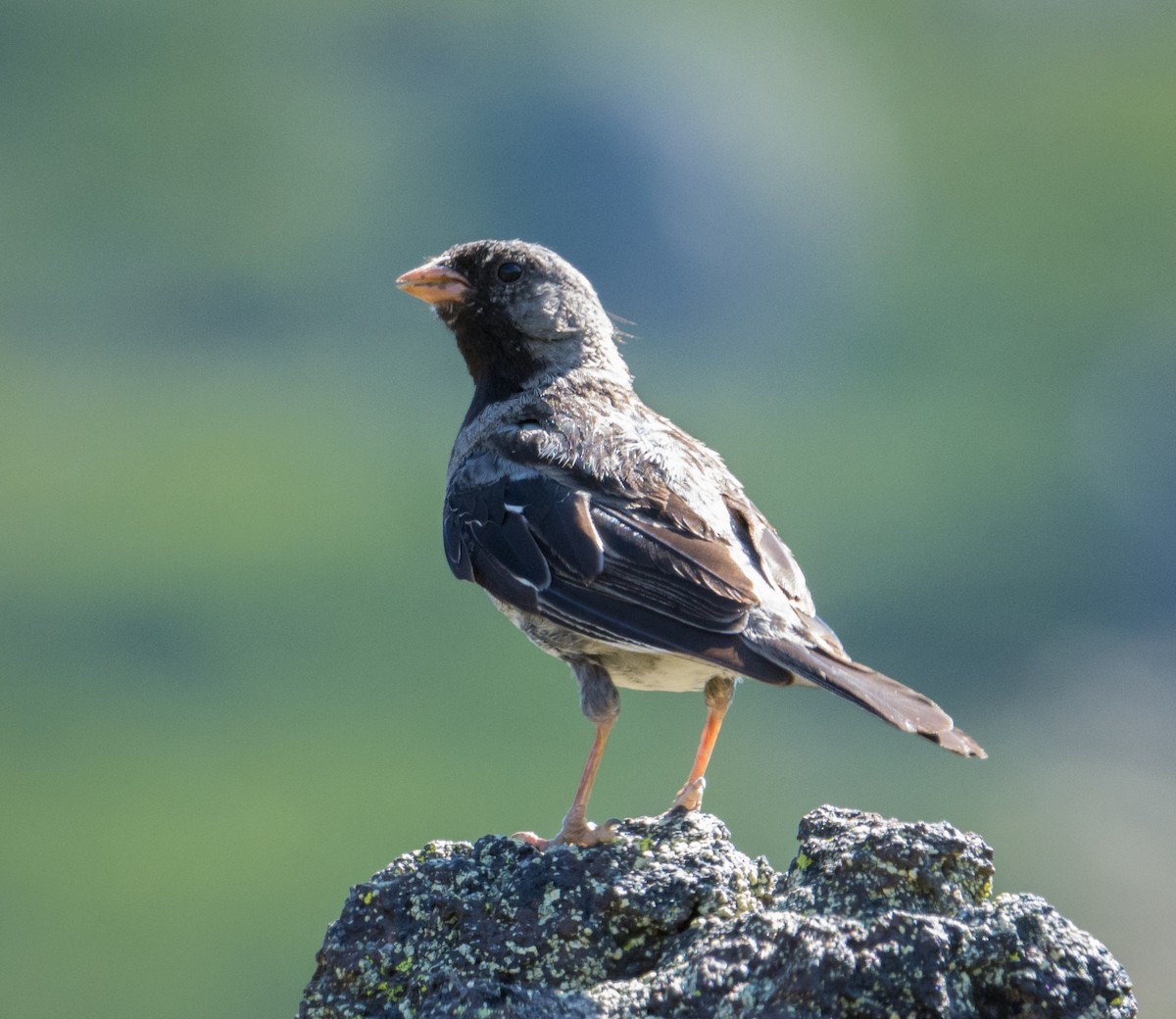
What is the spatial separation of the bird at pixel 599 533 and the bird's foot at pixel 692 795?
0.01m

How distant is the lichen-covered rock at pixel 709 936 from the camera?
3383 mm

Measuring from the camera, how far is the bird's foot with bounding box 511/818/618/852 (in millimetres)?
4621

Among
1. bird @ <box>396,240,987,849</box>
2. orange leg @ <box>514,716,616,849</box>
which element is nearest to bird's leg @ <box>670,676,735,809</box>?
bird @ <box>396,240,987,849</box>

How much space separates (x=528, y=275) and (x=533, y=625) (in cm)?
210

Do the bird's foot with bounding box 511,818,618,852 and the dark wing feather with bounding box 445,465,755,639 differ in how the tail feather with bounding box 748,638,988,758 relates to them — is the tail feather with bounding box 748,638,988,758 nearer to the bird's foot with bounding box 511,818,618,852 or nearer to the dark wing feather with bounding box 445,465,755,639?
the dark wing feather with bounding box 445,465,755,639

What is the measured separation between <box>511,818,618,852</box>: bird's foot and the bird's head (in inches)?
97.9

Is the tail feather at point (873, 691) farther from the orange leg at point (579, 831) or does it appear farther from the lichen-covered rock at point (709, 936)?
the orange leg at point (579, 831)

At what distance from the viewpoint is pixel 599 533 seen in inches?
214

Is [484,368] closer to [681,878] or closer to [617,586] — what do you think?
[617,586]

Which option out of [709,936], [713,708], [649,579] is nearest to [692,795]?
[713,708]

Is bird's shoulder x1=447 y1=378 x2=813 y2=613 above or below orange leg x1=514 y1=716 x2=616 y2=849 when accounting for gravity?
above

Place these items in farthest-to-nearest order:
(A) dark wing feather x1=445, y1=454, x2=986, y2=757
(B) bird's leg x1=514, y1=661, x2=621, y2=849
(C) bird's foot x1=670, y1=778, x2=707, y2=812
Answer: (C) bird's foot x1=670, y1=778, x2=707, y2=812 → (B) bird's leg x1=514, y1=661, x2=621, y2=849 → (A) dark wing feather x1=445, y1=454, x2=986, y2=757

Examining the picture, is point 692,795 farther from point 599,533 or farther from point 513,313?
point 513,313

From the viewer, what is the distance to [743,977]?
135 inches
